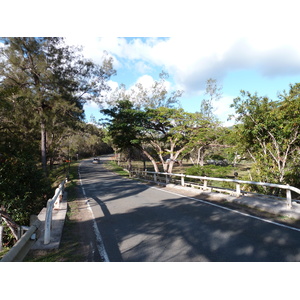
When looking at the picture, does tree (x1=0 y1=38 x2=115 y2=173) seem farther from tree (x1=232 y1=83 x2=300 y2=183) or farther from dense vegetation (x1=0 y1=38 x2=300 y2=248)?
tree (x1=232 y1=83 x2=300 y2=183)

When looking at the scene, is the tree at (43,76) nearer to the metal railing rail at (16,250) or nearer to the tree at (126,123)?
the tree at (126,123)

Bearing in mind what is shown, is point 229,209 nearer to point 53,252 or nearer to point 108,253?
point 108,253

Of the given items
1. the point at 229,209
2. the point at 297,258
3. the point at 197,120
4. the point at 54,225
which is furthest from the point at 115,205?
the point at 197,120

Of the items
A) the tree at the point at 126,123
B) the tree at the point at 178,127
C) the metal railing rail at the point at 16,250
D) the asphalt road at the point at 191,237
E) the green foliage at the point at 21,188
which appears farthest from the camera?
the tree at the point at 126,123

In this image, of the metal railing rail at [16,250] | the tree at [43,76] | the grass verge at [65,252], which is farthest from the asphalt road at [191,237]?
the tree at [43,76]

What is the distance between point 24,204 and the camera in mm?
10656

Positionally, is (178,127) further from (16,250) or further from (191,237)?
(16,250)

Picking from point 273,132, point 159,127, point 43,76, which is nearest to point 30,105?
point 43,76

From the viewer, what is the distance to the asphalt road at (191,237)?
3977 mm

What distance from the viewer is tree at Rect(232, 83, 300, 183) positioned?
10148 millimetres

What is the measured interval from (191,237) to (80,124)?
20989 millimetres

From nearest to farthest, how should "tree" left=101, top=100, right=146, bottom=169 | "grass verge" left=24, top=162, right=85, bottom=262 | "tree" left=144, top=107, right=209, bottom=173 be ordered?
"grass verge" left=24, top=162, right=85, bottom=262
"tree" left=144, top=107, right=209, bottom=173
"tree" left=101, top=100, right=146, bottom=169

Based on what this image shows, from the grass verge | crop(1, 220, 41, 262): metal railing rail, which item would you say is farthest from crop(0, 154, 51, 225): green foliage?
crop(1, 220, 41, 262): metal railing rail

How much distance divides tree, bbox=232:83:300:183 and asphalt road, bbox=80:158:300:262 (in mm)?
5225
